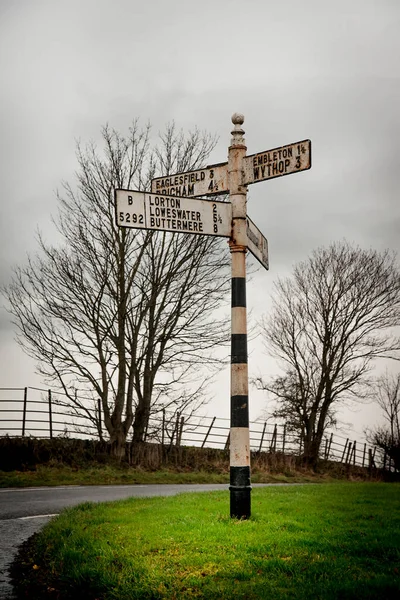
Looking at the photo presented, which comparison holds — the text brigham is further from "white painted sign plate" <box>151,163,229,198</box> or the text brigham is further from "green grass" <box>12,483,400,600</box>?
"green grass" <box>12,483,400,600</box>

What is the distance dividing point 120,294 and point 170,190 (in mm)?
12401

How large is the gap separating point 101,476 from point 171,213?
11907 mm

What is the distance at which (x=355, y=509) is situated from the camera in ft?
30.1

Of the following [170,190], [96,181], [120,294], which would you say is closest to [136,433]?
[120,294]

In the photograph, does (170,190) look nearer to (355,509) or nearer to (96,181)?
(355,509)

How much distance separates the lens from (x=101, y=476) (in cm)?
1791

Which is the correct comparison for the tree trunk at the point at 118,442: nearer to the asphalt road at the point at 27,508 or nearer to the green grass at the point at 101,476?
the green grass at the point at 101,476

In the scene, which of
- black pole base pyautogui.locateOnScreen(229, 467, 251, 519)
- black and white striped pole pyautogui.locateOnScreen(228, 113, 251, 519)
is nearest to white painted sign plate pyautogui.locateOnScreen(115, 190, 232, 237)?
black and white striped pole pyautogui.locateOnScreen(228, 113, 251, 519)

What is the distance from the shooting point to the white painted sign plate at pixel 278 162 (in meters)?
7.75

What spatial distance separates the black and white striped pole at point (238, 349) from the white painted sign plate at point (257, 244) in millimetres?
238

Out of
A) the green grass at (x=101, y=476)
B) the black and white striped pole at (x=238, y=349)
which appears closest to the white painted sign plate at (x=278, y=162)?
the black and white striped pole at (x=238, y=349)

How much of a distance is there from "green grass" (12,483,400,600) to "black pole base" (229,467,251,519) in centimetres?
15

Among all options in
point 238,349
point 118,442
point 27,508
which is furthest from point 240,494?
point 118,442

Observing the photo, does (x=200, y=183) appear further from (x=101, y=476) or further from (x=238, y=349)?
(x=101, y=476)
